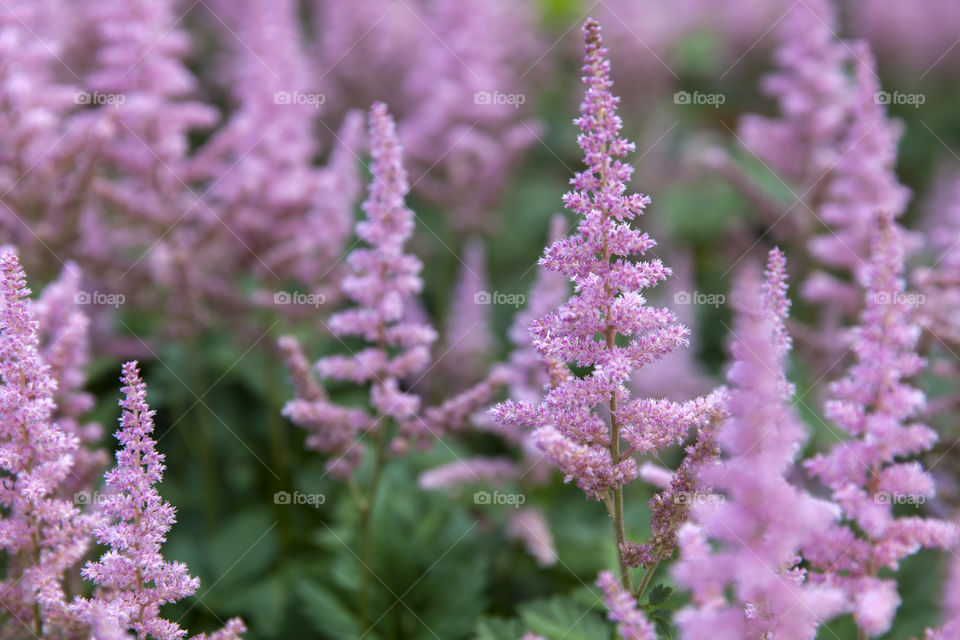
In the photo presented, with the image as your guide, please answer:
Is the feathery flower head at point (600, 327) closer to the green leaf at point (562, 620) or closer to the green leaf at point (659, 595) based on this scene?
the green leaf at point (659, 595)

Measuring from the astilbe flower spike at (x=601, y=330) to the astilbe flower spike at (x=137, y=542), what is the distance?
90 cm

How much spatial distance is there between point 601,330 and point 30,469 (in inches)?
62.6

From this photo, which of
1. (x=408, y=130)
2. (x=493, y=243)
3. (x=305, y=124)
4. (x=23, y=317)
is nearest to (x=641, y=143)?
(x=493, y=243)

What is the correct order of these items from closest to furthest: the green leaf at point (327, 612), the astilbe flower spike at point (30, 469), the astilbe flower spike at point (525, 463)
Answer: the astilbe flower spike at point (30, 469)
the green leaf at point (327, 612)
the astilbe flower spike at point (525, 463)

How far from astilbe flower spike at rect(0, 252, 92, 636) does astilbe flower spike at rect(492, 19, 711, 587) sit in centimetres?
120

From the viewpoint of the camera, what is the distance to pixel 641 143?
650 centimetres

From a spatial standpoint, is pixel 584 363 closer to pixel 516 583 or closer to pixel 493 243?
pixel 516 583

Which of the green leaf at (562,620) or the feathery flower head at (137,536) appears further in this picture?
the green leaf at (562,620)

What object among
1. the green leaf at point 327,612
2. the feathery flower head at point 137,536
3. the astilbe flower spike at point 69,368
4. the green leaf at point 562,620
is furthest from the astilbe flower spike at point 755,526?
the astilbe flower spike at point 69,368

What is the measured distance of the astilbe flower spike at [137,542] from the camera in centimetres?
221

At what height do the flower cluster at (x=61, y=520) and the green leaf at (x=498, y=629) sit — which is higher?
the flower cluster at (x=61, y=520)

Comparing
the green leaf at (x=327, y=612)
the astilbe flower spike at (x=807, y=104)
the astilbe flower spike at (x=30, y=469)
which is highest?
the astilbe flower spike at (x=807, y=104)

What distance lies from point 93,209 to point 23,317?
3.01m

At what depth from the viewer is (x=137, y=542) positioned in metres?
2.28
